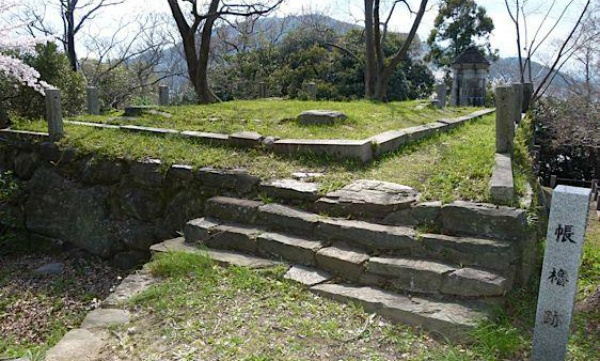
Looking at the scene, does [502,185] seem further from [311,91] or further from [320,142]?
[311,91]

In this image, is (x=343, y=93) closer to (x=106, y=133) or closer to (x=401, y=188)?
(x=106, y=133)

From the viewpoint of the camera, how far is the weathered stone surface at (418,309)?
9.16 ft

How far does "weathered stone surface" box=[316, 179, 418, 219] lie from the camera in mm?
3830

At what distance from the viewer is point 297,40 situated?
21.2m

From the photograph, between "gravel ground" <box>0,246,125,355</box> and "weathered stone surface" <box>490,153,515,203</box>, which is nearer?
"weathered stone surface" <box>490,153,515,203</box>

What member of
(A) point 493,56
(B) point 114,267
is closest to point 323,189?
(B) point 114,267

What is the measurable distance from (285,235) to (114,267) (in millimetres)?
2791

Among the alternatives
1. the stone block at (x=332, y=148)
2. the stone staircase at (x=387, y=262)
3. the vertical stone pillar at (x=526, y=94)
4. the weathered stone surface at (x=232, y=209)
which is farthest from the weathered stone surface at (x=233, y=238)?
the vertical stone pillar at (x=526, y=94)

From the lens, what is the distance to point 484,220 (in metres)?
3.37

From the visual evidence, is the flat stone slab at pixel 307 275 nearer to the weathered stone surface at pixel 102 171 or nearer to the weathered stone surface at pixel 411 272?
the weathered stone surface at pixel 411 272

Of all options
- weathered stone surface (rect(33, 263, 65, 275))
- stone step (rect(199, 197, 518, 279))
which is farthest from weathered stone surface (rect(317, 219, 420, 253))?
weathered stone surface (rect(33, 263, 65, 275))

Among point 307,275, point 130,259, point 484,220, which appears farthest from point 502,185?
point 130,259

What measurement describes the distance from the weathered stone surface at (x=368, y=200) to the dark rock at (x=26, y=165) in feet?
16.2

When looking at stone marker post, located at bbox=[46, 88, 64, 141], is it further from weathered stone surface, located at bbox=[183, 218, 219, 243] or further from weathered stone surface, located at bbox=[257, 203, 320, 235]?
weathered stone surface, located at bbox=[257, 203, 320, 235]
